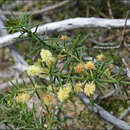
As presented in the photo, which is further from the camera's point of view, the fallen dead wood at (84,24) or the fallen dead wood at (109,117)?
the fallen dead wood at (84,24)

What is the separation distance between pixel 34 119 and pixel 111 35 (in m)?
1.55

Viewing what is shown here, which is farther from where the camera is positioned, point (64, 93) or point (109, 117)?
point (109, 117)

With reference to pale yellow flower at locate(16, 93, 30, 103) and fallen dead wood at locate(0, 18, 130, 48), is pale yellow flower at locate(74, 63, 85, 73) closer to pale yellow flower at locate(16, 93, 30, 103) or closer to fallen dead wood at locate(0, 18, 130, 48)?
pale yellow flower at locate(16, 93, 30, 103)

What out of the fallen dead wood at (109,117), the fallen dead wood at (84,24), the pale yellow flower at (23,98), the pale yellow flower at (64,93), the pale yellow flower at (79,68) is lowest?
the fallen dead wood at (109,117)

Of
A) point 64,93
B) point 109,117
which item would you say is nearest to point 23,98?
point 64,93

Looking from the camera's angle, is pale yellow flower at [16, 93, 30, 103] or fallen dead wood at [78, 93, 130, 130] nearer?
pale yellow flower at [16, 93, 30, 103]

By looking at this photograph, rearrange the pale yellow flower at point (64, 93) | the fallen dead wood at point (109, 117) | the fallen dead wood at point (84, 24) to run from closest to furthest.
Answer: the pale yellow flower at point (64, 93) < the fallen dead wood at point (109, 117) < the fallen dead wood at point (84, 24)

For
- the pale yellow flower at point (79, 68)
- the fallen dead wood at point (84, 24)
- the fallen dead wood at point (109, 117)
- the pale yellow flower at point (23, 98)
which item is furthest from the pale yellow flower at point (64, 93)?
the fallen dead wood at point (84, 24)

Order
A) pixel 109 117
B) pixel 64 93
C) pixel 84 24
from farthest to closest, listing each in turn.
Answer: pixel 84 24, pixel 109 117, pixel 64 93

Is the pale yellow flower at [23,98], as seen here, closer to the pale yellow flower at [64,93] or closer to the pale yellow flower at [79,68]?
the pale yellow flower at [64,93]

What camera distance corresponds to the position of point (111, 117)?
1.71 metres

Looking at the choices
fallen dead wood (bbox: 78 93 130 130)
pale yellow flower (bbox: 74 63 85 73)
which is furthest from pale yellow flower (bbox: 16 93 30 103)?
fallen dead wood (bbox: 78 93 130 130)

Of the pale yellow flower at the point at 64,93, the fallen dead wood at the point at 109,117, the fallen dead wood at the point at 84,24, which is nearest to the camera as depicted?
the pale yellow flower at the point at 64,93

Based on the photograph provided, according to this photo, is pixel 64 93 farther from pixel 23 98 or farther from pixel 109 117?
pixel 109 117
